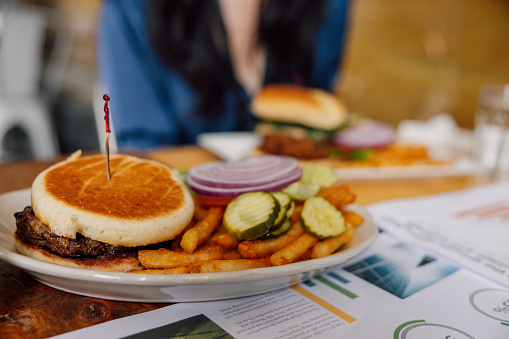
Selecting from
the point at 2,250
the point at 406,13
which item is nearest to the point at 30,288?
the point at 2,250

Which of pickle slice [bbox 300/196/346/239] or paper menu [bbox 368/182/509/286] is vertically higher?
pickle slice [bbox 300/196/346/239]

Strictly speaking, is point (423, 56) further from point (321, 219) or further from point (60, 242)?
point (60, 242)

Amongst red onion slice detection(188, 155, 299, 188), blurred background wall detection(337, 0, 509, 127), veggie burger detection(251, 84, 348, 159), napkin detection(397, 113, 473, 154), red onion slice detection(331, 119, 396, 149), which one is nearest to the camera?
red onion slice detection(188, 155, 299, 188)

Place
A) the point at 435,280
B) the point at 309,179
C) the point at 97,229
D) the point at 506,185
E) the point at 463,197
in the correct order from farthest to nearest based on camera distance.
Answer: the point at 506,185 → the point at 463,197 → the point at 309,179 → the point at 435,280 → the point at 97,229

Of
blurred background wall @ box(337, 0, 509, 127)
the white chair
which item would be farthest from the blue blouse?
the white chair

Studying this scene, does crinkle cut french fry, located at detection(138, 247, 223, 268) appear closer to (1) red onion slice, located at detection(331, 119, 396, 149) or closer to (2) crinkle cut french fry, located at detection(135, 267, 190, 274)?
(2) crinkle cut french fry, located at detection(135, 267, 190, 274)

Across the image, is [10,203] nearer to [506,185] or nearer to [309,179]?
[309,179]
